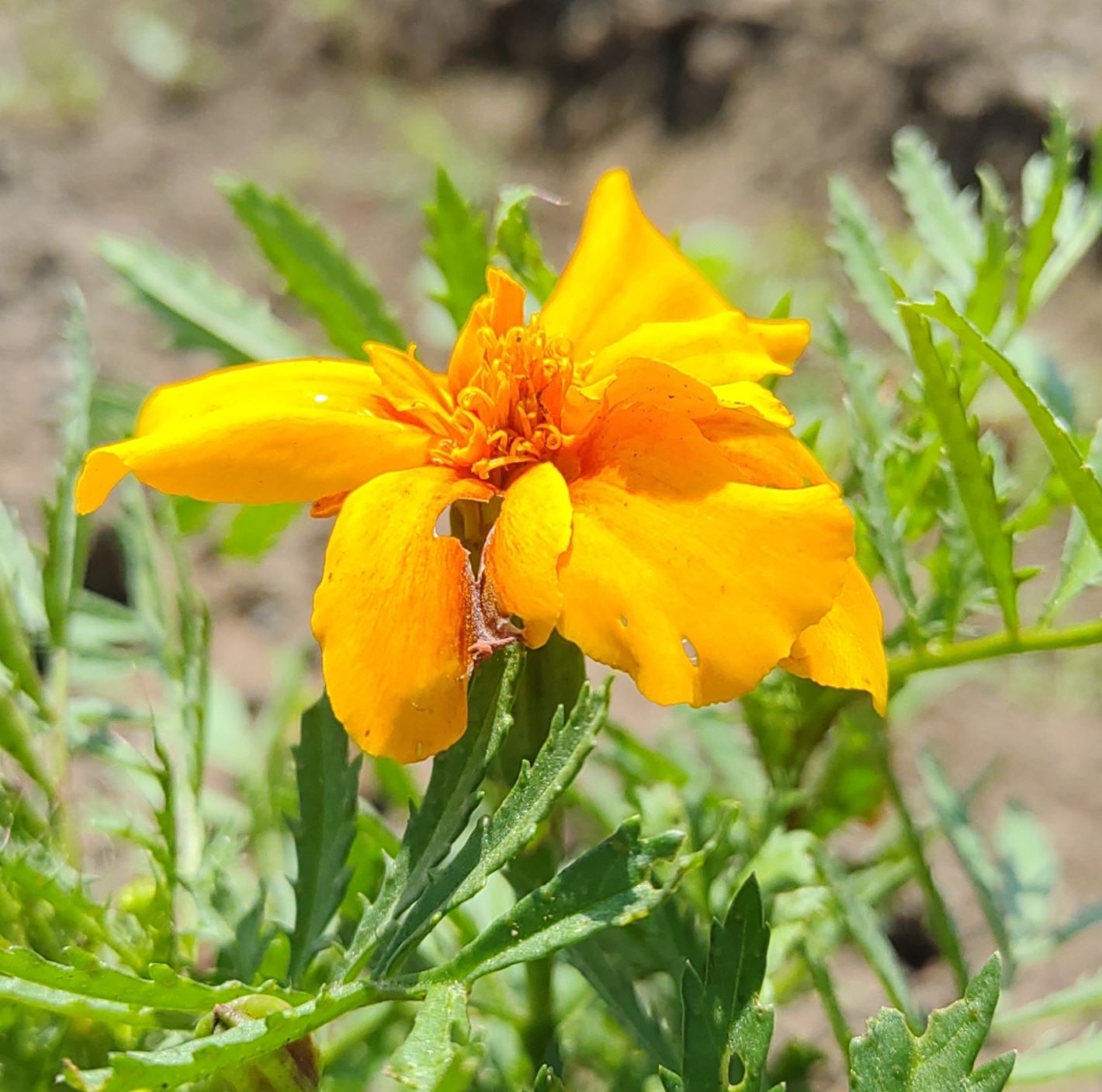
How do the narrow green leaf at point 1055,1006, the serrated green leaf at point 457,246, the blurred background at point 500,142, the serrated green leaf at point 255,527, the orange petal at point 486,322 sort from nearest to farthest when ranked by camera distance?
1. the orange petal at point 486,322
2. the serrated green leaf at point 457,246
3. the narrow green leaf at point 1055,1006
4. the serrated green leaf at point 255,527
5. the blurred background at point 500,142

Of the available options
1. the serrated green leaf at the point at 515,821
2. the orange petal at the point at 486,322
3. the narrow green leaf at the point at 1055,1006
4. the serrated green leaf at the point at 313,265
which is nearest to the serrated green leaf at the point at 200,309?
the serrated green leaf at the point at 313,265

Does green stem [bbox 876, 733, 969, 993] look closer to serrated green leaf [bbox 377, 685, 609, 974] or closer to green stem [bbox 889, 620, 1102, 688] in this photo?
green stem [bbox 889, 620, 1102, 688]

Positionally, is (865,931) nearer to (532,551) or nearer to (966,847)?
(966,847)

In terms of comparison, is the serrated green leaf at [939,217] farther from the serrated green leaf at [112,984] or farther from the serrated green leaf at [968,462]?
the serrated green leaf at [112,984]

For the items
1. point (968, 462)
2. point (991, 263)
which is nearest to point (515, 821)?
point (968, 462)

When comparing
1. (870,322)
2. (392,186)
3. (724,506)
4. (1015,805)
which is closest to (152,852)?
(724,506)

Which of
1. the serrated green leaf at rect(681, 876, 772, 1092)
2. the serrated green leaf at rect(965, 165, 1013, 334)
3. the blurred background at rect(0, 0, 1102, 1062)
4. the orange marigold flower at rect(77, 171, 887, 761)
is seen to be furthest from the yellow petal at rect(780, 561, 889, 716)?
the blurred background at rect(0, 0, 1102, 1062)
